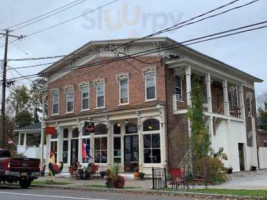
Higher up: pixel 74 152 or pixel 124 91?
pixel 124 91

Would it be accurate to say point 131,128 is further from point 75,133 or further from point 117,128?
point 75,133

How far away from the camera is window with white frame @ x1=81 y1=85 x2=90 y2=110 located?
29.9 m

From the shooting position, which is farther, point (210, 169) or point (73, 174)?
point (73, 174)

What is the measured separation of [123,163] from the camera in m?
27.1

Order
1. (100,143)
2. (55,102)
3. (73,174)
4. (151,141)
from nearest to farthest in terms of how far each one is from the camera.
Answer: (151,141) → (73,174) → (100,143) → (55,102)

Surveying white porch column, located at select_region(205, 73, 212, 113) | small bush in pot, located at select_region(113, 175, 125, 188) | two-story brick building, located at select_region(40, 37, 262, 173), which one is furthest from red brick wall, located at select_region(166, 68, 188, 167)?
small bush in pot, located at select_region(113, 175, 125, 188)

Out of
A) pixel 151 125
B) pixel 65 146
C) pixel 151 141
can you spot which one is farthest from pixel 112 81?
pixel 65 146

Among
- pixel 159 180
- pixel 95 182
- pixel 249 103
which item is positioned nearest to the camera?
pixel 159 180

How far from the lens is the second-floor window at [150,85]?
84.1 feet

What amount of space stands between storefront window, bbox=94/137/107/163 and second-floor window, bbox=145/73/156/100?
198 inches

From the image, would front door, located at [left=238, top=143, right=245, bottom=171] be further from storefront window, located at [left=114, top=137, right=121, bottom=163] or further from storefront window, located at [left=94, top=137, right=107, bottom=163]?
storefront window, located at [left=94, top=137, right=107, bottom=163]

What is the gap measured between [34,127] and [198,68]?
23931 millimetres

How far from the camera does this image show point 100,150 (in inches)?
1120

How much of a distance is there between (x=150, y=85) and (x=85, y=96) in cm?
648
